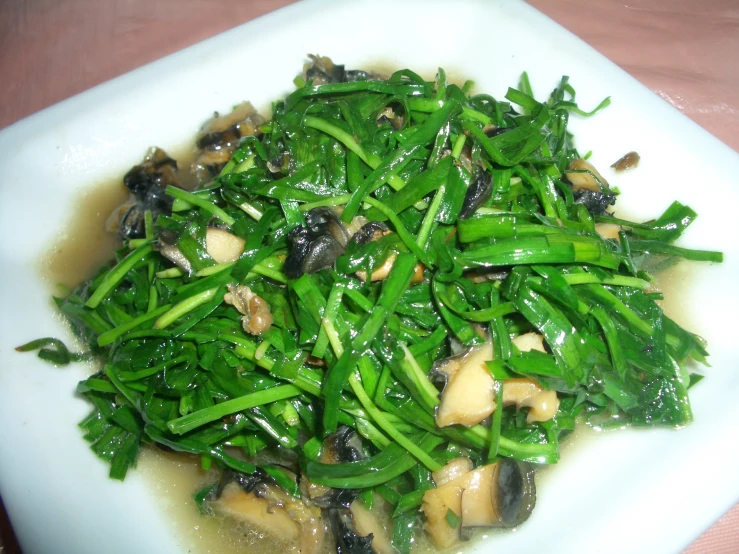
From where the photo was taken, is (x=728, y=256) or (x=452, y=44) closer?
(x=728, y=256)

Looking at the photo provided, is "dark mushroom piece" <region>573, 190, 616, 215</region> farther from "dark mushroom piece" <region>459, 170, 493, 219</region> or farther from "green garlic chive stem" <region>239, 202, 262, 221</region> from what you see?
"green garlic chive stem" <region>239, 202, 262, 221</region>

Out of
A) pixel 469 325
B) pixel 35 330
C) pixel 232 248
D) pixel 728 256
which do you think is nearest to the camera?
pixel 469 325

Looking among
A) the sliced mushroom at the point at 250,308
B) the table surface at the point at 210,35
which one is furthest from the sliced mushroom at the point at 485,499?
the table surface at the point at 210,35

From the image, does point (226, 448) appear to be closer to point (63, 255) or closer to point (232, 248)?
point (232, 248)

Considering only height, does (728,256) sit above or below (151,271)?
above

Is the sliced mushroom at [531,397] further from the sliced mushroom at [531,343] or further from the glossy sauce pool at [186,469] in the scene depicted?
the glossy sauce pool at [186,469]

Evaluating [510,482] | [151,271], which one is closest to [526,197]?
[510,482]
